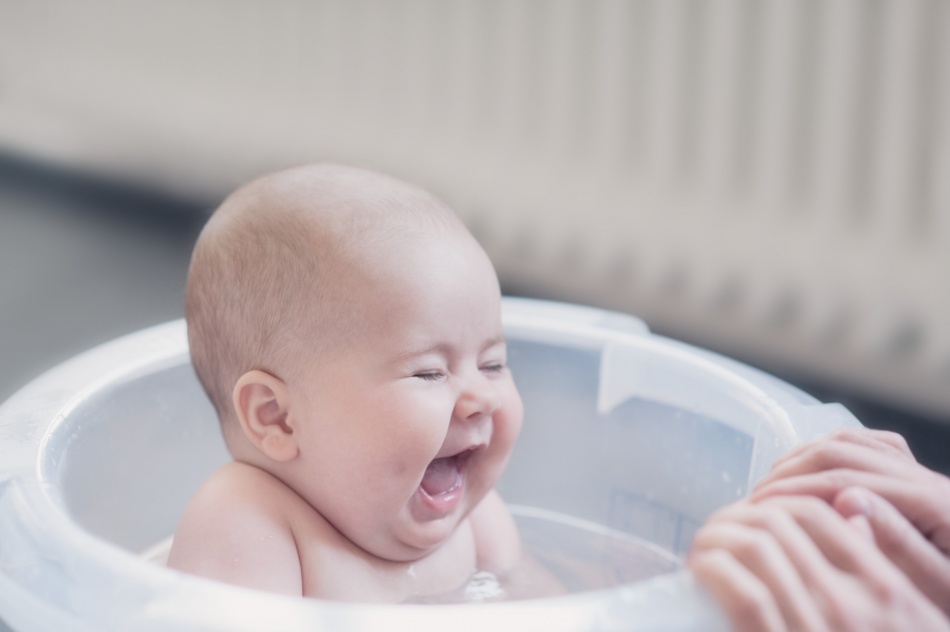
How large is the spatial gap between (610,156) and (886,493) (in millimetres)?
1001

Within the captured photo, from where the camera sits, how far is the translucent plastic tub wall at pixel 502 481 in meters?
0.54

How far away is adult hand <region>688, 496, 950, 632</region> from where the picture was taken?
518 millimetres

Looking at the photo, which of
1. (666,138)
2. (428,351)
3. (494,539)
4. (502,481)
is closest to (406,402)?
(428,351)

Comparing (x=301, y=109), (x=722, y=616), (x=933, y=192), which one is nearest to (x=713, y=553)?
(x=722, y=616)

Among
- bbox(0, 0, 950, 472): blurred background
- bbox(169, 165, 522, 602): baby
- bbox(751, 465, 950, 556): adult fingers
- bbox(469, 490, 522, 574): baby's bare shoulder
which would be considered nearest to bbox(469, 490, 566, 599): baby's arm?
bbox(469, 490, 522, 574): baby's bare shoulder

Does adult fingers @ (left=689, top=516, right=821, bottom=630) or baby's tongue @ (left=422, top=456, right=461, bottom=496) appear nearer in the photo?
adult fingers @ (left=689, top=516, right=821, bottom=630)

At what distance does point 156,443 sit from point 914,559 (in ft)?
2.13

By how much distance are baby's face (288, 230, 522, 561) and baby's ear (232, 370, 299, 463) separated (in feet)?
0.03

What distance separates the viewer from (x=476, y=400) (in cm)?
76

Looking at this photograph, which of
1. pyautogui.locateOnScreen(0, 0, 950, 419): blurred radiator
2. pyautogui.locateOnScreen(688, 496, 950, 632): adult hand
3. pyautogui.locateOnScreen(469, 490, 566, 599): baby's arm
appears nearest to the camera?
pyautogui.locateOnScreen(688, 496, 950, 632): adult hand

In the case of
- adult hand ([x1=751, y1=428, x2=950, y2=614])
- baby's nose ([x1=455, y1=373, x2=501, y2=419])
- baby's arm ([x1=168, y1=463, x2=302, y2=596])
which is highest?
adult hand ([x1=751, y1=428, x2=950, y2=614])

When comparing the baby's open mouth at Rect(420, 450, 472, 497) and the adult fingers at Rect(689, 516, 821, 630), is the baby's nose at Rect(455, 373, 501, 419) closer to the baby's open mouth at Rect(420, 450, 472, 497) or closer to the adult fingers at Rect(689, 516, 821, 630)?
the baby's open mouth at Rect(420, 450, 472, 497)

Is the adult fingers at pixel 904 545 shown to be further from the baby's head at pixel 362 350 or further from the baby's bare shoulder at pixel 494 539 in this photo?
the baby's bare shoulder at pixel 494 539

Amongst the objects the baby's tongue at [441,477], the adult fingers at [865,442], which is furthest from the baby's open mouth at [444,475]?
the adult fingers at [865,442]
